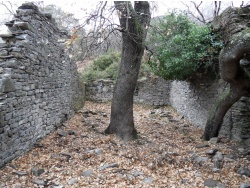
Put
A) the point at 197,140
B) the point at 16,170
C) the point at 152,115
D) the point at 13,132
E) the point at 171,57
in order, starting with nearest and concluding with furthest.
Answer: the point at 16,170, the point at 13,132, the point at 197,140, the point at 171,57, the point at 152,115

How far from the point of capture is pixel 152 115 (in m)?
11.1

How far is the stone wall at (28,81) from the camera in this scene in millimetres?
4488

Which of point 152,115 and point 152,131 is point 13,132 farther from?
point 152,115

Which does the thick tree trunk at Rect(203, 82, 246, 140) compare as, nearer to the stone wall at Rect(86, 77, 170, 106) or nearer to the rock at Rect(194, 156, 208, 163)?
the rock at Rect(194, 156, 208, 163)

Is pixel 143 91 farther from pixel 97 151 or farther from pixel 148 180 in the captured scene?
pixel 148 180

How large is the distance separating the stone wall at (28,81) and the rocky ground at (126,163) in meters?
0.44

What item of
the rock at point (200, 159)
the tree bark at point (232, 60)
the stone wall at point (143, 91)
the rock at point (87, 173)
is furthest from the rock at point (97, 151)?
the stone wall at point (143, 91)

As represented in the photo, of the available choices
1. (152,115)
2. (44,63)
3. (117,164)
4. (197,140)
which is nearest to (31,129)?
(44,63)

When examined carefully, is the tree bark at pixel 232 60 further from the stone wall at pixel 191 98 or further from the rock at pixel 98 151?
the rock at pixel 98 151

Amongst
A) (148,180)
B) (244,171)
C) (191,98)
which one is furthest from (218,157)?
(191,98)

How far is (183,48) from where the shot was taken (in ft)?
23.8

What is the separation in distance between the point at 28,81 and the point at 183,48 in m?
4.72

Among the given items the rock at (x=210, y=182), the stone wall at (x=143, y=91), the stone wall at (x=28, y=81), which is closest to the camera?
the rock at (x=210, y=182)

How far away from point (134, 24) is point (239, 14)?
2665 mm
